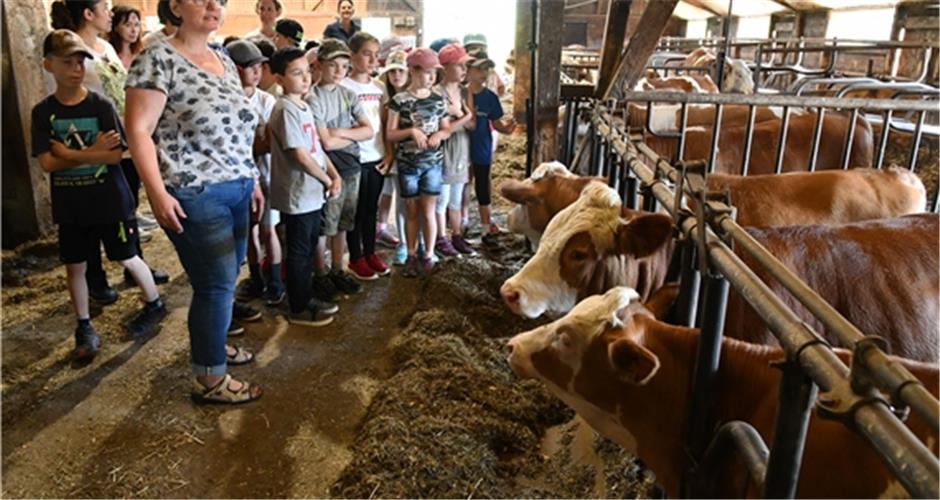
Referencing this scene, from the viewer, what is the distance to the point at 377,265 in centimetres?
443

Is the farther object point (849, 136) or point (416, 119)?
point (416, 119)

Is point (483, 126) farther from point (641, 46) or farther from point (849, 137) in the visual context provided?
point (849, 137)

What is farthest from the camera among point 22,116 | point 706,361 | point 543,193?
point 22,116

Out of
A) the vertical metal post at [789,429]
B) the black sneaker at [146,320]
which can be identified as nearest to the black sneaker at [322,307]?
the black sneaker at [146,320]

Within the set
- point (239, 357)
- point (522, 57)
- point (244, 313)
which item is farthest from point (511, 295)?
point (522, 57)

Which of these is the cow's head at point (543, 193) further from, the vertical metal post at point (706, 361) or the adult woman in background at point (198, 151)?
the vertical metal post at point (706, 361)

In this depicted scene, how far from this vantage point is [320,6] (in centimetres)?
1641

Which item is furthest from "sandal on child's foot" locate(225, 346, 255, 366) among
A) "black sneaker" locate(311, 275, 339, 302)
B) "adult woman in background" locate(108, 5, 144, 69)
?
"adult woman in background" locate(108, 5, 144, 69)

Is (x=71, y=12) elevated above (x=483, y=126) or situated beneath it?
elevated above

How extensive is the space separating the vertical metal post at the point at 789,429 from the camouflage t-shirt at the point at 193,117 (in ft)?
6.97

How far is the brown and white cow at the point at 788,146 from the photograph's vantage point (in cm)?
414

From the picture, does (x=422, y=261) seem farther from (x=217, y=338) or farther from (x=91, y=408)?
(x=91, y=408)

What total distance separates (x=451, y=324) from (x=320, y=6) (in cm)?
1498

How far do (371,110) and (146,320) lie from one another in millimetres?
1774
